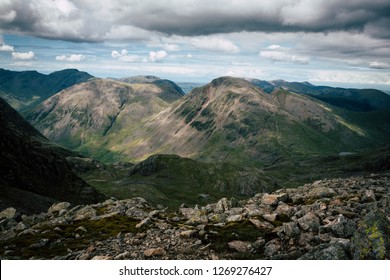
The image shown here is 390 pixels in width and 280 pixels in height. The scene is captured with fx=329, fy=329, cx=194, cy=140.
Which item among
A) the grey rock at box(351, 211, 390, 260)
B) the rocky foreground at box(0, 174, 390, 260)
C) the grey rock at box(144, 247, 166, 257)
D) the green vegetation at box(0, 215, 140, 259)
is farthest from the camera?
the green vegetation at box(0, 215, 140, 259)

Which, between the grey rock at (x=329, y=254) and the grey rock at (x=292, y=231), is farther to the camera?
the grey rock at (x=292, y=231)

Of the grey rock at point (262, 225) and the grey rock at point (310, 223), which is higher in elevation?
the grey rock at point (310, 223)

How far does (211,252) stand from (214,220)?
1435 centimetres

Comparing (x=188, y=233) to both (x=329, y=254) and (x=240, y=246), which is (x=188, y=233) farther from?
(x=329, y=254)

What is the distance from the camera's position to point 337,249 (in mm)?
23828

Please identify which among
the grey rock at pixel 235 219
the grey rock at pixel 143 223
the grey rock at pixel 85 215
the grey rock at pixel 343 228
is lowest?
the grey rock at pixel 85 215

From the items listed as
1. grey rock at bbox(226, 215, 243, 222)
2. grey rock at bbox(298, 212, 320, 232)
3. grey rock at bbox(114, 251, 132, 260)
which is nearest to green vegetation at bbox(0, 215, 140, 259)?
grey rock at bbox(114, 251, 132, 260)

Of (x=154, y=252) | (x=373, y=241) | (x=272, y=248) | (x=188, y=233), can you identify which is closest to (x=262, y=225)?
(x=272, y=248)

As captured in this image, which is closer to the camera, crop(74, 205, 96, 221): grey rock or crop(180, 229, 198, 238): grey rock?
crop(180, 229, 198, 238): grey rock

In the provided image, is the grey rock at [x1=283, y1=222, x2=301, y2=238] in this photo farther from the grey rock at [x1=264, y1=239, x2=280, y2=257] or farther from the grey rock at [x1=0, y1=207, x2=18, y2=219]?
the grey rock at [x1=0, y1=207, x2=18, y2=219]

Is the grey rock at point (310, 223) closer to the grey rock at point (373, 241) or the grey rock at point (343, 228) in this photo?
the grey rock at point (343, 228)

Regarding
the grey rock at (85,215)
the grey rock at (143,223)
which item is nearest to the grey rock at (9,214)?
the grey rock at (85,215)

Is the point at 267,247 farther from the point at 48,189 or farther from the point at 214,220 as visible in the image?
the point at 48,189
